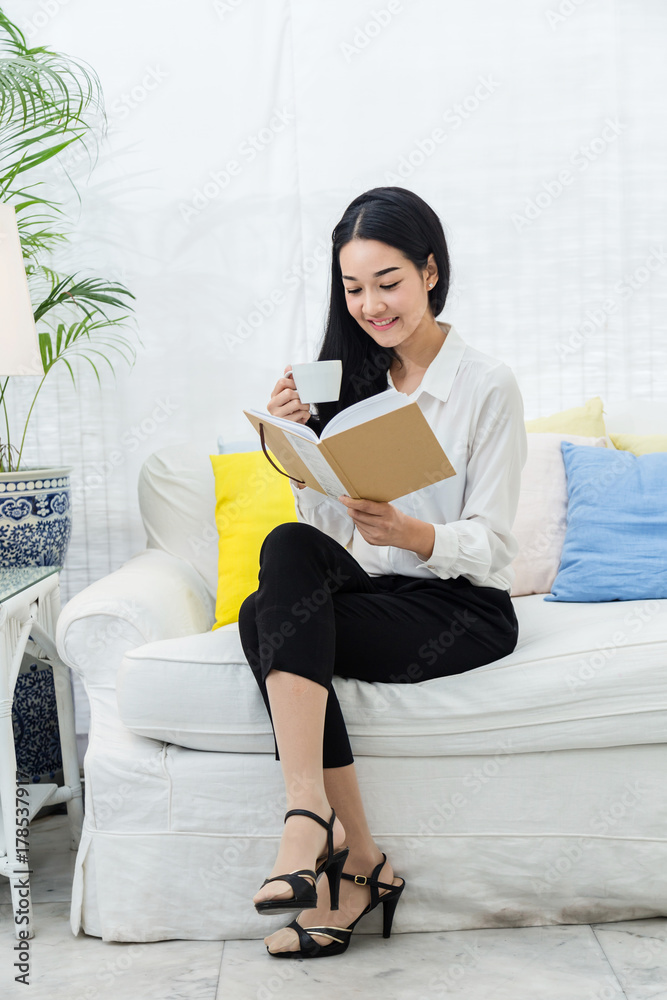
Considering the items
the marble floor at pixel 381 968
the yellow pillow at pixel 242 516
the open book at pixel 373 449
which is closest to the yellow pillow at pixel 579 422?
the yellow pillow at pixel 242 516

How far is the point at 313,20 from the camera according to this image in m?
2.30

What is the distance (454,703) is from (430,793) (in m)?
0.16

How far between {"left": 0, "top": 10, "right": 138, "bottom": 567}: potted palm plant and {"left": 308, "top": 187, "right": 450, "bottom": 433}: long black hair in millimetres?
708

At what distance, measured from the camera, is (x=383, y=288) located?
4.83ft

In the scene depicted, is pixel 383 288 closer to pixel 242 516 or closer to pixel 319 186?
pixel 242 516

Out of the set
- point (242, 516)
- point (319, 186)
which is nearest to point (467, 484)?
point (242, 516)

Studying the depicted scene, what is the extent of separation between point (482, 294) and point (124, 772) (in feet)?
5.33

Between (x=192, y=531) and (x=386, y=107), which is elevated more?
(x=386, y=107)

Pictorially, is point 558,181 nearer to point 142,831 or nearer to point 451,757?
point 451,757

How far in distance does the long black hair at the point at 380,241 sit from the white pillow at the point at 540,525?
469 millimetres

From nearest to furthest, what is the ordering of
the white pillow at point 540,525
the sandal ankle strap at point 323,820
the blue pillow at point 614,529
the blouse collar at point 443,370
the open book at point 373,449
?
the open book at point 373,449
the sandal ankle strap at point 323,820
the blouse collar at point 443,370
the blue pillow at point 614,529
the white pillow at point 540,525

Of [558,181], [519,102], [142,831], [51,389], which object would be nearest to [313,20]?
[519,102]

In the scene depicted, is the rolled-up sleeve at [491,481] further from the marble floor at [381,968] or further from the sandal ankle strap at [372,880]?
the marble floor at [381,968]

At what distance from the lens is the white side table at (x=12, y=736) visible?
56.1 inches
